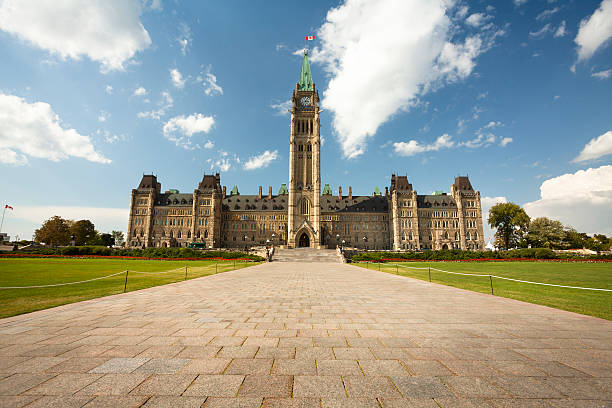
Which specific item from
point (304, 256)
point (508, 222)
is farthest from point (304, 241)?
point (508, 222)

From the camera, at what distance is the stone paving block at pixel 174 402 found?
2830mm

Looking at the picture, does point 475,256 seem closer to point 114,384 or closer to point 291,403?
point 291,403

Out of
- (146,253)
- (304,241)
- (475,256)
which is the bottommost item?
(475,256)

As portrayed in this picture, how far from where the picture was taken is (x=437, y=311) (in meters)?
7.70

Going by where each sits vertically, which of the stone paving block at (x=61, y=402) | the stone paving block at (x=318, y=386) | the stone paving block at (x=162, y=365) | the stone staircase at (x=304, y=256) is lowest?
the stone staircase at (x=304, y=256)

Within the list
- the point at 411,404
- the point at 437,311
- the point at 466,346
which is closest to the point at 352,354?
the point at 411,404

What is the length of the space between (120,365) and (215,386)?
1.71m

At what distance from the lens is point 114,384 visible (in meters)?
3.26

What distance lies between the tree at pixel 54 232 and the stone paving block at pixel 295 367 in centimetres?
9697

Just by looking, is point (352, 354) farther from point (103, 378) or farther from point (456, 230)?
point (456, 230)

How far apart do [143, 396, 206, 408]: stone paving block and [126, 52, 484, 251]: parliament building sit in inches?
2812

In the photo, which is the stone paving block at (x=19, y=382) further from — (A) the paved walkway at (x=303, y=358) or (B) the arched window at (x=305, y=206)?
(B) the arched window at (x=305, y=206)

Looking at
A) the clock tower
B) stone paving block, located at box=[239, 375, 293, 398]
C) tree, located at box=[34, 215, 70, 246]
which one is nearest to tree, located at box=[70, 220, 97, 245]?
tree, located at box=[34, 215, 70, 246]

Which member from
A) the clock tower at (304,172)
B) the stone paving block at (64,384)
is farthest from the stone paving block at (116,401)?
the clock tower at (304,172)
